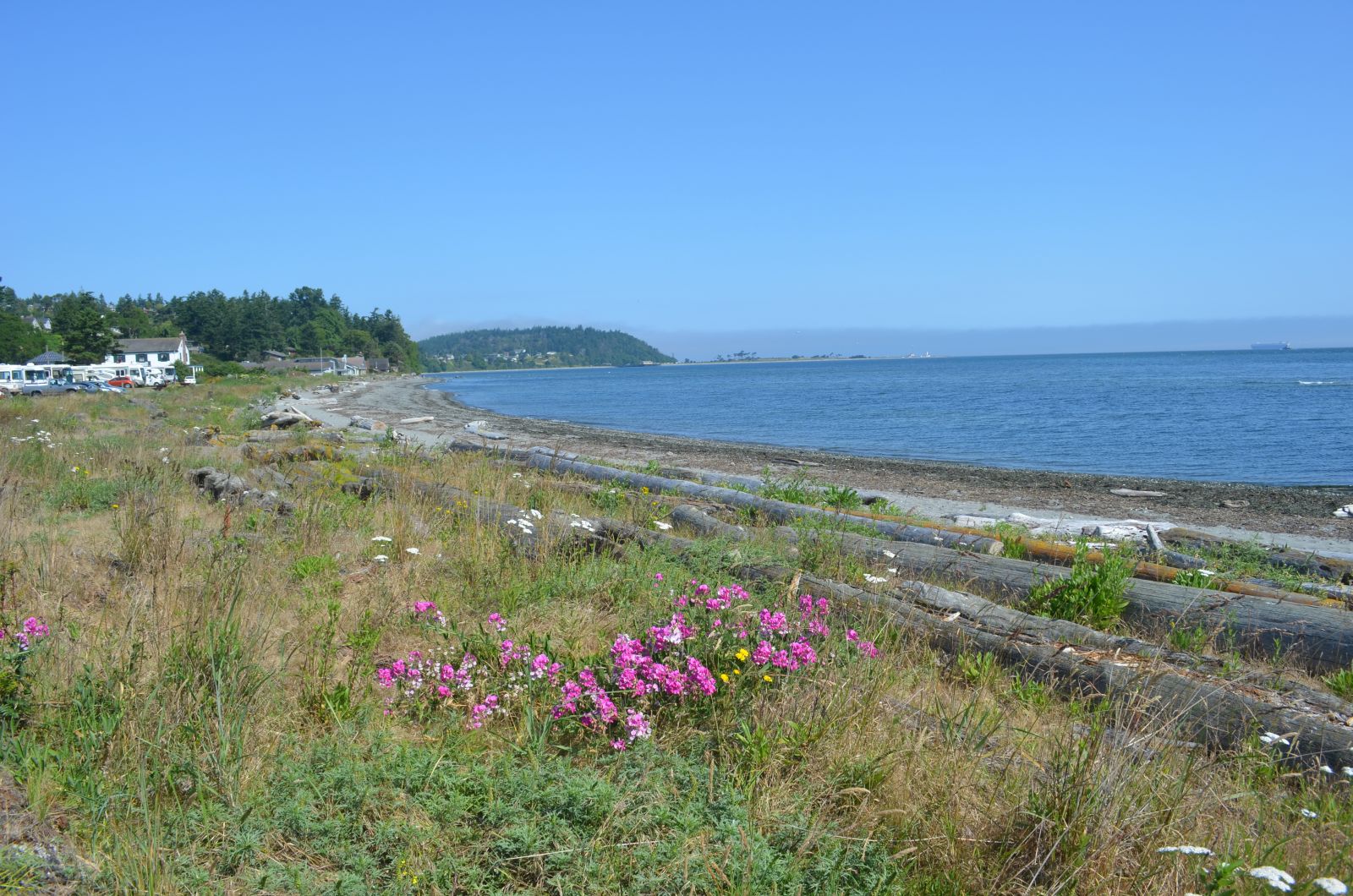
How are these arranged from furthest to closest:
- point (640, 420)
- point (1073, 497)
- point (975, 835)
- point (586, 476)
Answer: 1. point (640, 420)
2. point (1073, 497)
3. point (586, 476)
4. point (975, 835)

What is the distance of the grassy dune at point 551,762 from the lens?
9.47 ft

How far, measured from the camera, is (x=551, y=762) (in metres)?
3.60

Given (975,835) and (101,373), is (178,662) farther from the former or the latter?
(101,373)

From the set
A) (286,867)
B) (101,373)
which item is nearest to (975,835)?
(286,867)

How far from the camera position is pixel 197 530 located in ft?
22.8

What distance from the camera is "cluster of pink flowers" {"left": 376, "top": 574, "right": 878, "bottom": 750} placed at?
388cm

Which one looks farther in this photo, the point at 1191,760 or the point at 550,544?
the point at 550,544

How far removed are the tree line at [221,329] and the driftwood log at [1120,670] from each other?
347ft

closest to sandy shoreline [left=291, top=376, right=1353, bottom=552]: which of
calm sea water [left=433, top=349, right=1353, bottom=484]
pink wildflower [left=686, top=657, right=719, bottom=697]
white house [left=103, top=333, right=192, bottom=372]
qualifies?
calm sea water [left=433, top=349, right=1353, bottom=484]

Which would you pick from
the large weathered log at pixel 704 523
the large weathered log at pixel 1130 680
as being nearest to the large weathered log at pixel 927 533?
the large weathered log at pixel 704 523

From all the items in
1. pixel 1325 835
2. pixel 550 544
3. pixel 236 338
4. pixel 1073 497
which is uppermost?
pixel 236 338

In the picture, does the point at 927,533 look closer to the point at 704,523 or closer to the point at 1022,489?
the point at 704,523

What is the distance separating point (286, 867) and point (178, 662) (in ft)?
4.46

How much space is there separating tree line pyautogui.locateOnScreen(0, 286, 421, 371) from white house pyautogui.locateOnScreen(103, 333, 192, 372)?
9.01ft
